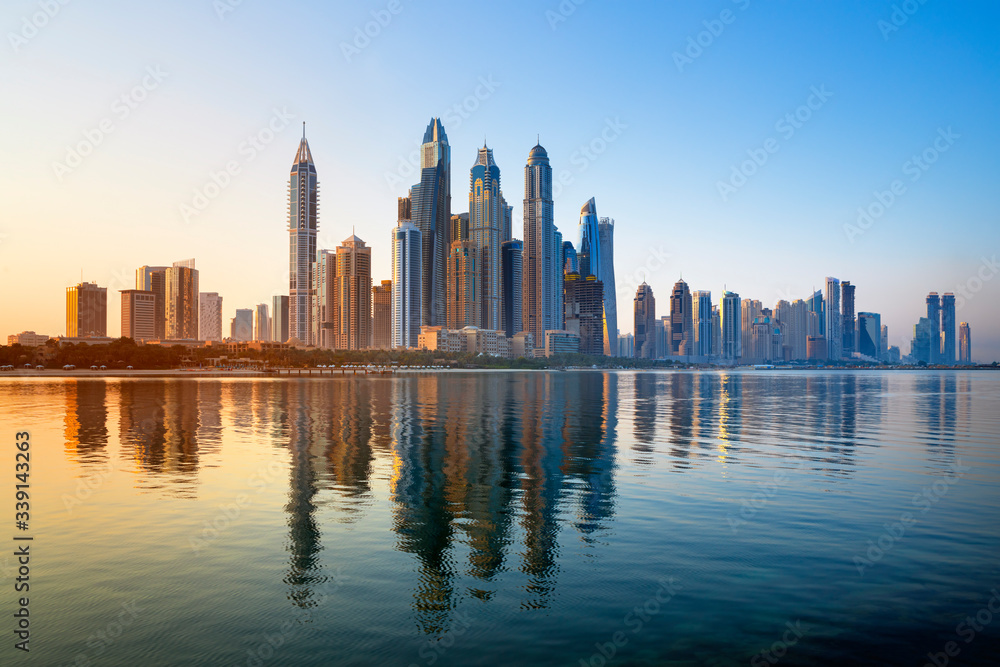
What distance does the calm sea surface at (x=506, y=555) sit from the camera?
48.7ft

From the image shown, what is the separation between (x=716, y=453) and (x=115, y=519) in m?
36.5

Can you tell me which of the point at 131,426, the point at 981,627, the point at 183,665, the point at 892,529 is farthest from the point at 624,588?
the point at 131,426

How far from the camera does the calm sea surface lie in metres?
14.8

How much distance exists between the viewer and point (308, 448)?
45969mm

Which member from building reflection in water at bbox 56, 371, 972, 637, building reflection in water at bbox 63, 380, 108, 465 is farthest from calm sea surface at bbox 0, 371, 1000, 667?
building reflection in water at bbox 63, 380, 108, 465

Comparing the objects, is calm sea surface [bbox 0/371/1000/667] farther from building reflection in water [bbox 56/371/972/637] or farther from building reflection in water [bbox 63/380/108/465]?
building reflection in water [bbox 63/380/108/465]

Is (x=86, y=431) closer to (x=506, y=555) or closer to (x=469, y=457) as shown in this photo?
(x=469, y=457)

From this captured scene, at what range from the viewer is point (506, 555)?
829 inches

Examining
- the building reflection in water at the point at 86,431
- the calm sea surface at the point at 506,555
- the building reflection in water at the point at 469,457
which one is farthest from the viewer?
the building reflection in water at the point at 86,431

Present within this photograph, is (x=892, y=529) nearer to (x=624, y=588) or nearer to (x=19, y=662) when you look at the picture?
(x=624, y=588)

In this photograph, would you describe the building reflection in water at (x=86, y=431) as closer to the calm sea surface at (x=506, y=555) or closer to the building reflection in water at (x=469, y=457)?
the building reflection in water at (x=469, y=457)

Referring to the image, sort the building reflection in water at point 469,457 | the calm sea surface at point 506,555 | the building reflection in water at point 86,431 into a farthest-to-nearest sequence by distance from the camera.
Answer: the building reflection in water at point 86,431 → the building reflection in water at point 469,457 → the calm sea surface at point 506,555

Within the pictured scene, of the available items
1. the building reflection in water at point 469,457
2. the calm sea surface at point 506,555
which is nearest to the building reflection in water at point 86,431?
the building reflection in water at point 469,457

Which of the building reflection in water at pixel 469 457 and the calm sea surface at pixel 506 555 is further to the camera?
the building reflection in water at pixel 469 457
